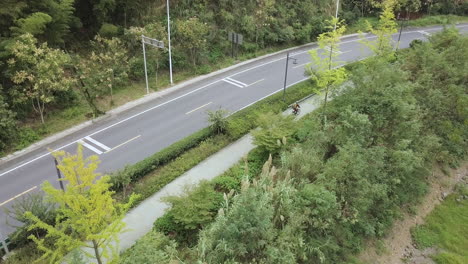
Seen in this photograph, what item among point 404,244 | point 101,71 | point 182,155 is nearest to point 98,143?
point 182,155

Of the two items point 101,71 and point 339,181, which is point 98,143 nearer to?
point 101,71

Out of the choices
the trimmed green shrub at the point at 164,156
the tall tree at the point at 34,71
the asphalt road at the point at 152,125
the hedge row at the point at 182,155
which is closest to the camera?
the hedge row at the point at 182,155

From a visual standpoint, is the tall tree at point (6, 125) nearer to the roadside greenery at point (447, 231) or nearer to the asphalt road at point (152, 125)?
the asphalt road at point (152, 125)

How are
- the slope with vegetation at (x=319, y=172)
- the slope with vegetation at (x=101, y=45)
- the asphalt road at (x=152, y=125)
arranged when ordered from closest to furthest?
the slope with vegetation at (x=319, y=172)
the asphalt road at (x=152, y=125)
the slope with vegetation at (x=101, y=45)

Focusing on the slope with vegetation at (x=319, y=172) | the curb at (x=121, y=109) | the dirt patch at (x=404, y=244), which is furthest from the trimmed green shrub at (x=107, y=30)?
the dirt patch at (x=404, y=244)

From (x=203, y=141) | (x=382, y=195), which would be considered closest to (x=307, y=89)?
(x=203, y=141)

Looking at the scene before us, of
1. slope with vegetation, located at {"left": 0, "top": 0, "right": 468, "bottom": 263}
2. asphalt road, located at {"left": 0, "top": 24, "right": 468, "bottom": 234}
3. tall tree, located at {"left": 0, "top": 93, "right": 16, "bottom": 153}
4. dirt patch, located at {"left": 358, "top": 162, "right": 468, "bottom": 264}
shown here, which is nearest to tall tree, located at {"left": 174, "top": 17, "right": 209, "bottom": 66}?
asphalt road, located at {"left": 0, "top": 24, "right": 468, "bottom": 234}

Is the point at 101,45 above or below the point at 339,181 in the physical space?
above
